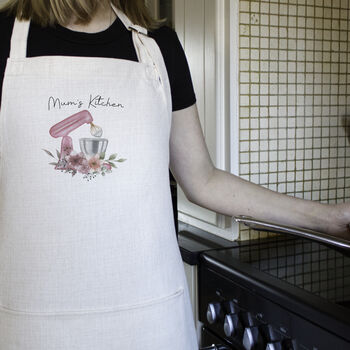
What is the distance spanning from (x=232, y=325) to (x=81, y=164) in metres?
0.49

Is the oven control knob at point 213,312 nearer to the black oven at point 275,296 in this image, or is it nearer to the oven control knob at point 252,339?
the black oven at point 275,296

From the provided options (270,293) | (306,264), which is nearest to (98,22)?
(270,293)

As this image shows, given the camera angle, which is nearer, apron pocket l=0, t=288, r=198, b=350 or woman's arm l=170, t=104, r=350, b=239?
Result: apron pocket l=0, t=288, r=198, b=350

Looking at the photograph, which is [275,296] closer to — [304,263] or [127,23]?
[304,263]

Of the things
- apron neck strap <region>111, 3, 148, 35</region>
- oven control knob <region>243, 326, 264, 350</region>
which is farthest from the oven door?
apron neck strap <region>111, 3, 148, 35</region>

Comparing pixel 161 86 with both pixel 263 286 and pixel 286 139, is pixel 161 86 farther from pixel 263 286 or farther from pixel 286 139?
pixel 286 139

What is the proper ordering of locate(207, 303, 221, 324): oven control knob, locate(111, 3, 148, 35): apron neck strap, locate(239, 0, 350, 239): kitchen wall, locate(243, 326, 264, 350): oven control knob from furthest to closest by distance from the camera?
locate(239, 0, 350, 239): kitchen wall < locate(207, 303, 221, 324): oven control knob < locate(243, 326, 264, 350): oven control knob < locate(111, 3, 148, 35): apron neck strap

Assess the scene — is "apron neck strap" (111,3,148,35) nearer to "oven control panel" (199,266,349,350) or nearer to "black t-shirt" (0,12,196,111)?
"black t-shirt" (0,12,196,111)

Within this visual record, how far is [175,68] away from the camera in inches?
36.3

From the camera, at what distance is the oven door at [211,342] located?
1.15m

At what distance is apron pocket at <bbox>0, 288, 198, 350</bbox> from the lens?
796 millimetres

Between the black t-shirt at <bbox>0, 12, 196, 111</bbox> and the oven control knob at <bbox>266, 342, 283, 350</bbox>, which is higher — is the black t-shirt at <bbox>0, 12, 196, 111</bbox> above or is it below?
above

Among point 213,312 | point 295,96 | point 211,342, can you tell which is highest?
point 295,96

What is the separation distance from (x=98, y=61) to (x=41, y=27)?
0.11m
